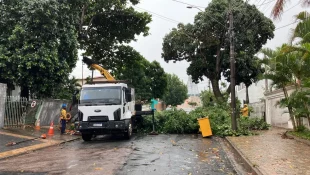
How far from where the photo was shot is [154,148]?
12945 millimetres

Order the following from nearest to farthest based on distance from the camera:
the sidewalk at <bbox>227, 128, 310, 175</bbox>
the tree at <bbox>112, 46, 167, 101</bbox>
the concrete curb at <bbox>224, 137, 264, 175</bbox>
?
the concrete curb at <bbox>224, 137, 264, 175</bbox> → the sidewalk at <bbox>227, 128, 310, 175</bbox> → the tree at <bbox>112, 46, 167, 101</bbox>

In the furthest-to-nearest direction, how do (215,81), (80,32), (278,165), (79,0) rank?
(215,81) < (80,32) < (79,0) < (278,165)

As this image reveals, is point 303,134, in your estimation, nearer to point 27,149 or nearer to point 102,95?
point 102,95

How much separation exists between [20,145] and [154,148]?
5.43 metres

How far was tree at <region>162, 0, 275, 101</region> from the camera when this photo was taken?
29.9 metres

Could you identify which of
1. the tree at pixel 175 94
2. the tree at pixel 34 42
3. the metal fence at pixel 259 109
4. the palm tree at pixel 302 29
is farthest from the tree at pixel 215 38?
the tree at pixel 175 94

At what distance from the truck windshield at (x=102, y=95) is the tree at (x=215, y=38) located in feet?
52.1

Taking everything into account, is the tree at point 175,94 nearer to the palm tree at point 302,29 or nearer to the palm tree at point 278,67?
the palm tree at point 278,67

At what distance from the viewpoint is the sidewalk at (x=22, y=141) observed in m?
12.0

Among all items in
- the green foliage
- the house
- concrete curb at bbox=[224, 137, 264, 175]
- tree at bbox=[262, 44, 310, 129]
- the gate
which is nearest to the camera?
concrete curb at bbox=[224, 137, 264, 175]

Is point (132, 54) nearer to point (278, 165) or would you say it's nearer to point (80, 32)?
point (80, 32)

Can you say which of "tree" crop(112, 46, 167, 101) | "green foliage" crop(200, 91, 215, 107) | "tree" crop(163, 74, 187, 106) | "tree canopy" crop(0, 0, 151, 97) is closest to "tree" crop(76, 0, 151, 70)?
"tree canopy" crop(0, 0, 151, 97)

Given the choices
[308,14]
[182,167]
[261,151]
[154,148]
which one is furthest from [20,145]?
[308,14]

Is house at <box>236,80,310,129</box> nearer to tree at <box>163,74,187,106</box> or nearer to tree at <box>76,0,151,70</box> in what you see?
tree at <box>76,0,151,70</box>
